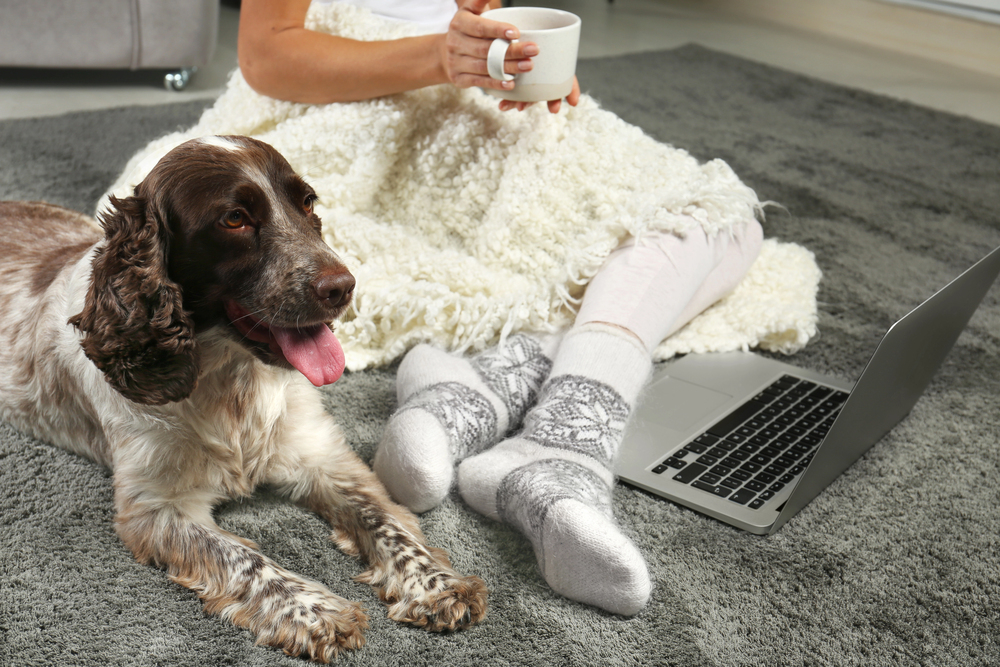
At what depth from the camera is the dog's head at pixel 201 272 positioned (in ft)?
3.62

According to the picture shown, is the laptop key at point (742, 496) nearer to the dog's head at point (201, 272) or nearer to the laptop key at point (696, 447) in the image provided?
the laptop key at point (696, 447)

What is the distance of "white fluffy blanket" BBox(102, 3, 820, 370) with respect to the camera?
177 centimetres

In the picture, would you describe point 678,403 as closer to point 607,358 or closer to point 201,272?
point 607,358

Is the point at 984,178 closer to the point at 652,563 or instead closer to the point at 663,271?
the point at 663,271

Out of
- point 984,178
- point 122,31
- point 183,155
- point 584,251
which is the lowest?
point 122,31

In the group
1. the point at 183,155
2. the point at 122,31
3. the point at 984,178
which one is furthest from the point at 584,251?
the point at 122,31

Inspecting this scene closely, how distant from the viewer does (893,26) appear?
666 centimetres

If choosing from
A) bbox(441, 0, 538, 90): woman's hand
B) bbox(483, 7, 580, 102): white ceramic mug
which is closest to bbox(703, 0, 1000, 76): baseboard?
bbox(483, 7, 580, 102): white ceramic mug

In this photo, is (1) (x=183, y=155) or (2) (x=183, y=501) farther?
(2) (x=183, y=501)

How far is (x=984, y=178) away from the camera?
341 cm

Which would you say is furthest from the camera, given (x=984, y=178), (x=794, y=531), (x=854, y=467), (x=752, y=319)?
(x=984, y=178)

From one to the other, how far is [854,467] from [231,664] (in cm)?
119

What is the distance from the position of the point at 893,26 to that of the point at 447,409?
666cm

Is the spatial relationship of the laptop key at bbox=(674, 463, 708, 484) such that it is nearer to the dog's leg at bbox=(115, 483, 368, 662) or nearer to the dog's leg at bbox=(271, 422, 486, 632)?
the dog's leg at bbox=(271, 422, 486, 632)
